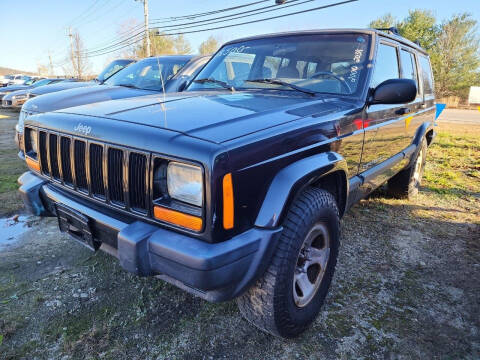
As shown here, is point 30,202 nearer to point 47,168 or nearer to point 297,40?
point 47,168

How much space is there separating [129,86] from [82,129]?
3.92 metres

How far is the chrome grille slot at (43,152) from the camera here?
86.0 inches

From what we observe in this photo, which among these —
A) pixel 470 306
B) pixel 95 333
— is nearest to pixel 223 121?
pixel 95 333

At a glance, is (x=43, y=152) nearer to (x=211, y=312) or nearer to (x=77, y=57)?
(x=211, y=312)

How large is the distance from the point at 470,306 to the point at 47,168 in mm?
3155

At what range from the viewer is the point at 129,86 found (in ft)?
18.0

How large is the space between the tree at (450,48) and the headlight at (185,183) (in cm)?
4012

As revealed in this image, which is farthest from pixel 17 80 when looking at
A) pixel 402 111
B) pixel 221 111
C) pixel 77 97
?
pixel 221 111

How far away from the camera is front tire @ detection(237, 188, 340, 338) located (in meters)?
1.73

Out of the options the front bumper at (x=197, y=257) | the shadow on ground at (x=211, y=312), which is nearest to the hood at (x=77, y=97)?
the shadow on ground at (x=211, y=312)

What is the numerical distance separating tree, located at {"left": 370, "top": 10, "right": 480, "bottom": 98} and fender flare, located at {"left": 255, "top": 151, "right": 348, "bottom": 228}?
130ft

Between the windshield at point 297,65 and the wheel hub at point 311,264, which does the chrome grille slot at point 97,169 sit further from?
the windshield at point 297,65

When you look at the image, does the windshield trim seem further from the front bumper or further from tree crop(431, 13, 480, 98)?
Result: tree crop(431, 13, 480, 98)

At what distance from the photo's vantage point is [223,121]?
1736mm
